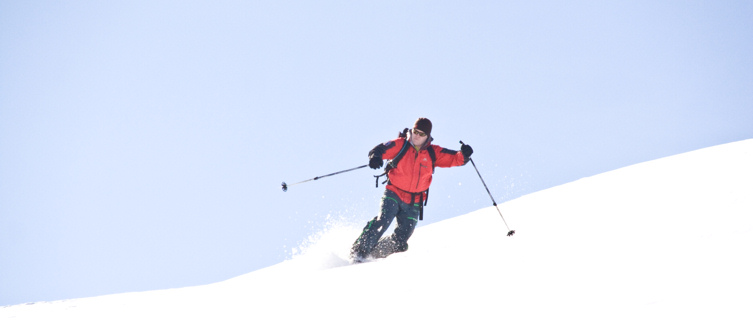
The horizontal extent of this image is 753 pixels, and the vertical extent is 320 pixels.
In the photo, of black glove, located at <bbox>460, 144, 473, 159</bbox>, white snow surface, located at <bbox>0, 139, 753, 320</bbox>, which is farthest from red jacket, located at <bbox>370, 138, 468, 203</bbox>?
white snow surface, located at <bbox>0, 139, 753, 320</bbox>

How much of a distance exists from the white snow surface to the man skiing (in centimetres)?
203

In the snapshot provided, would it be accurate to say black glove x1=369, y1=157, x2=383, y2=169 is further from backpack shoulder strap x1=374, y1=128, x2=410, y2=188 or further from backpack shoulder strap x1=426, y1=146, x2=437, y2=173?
backpack shoulder strap x1=426, y1=146, x2=437, y2=173

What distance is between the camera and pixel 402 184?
641 cm

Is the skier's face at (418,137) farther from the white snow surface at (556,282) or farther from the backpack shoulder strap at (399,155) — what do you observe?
the white snow surface at (556,282)

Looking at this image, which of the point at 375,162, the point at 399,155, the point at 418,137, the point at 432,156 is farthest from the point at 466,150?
the point at 375,162

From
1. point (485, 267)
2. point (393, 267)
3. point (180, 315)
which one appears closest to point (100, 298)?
point (180, 315)

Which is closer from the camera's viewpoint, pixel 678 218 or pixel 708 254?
pixel 708 254

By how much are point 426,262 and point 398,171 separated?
105 inches

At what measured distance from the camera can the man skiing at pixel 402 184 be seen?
20.3 feet

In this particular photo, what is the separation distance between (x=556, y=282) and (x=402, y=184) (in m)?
3.78

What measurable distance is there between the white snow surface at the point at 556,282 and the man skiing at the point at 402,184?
2028mm

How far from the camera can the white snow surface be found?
2.28 m

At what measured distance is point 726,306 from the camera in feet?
6.52

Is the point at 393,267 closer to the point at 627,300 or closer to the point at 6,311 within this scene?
the point at 627,300
